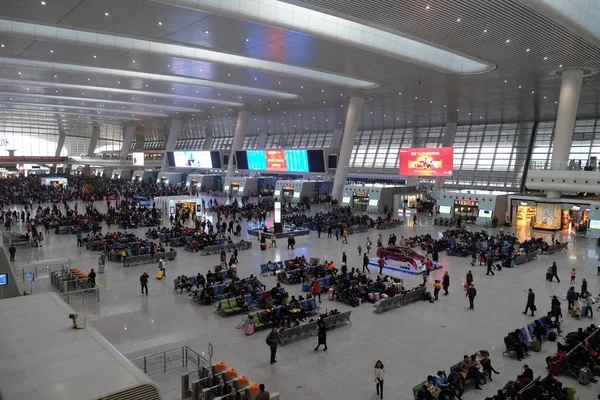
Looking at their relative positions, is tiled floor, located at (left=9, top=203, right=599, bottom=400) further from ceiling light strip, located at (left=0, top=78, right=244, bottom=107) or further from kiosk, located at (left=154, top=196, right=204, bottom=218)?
ceiling light strip, located at (left=0, top=78, right=244, bottom=107)

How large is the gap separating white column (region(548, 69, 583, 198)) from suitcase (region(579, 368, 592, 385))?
20.2 m

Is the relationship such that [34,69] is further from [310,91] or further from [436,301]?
[436,301]

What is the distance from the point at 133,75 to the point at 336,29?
55.8ft

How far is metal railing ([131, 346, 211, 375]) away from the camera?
28.8 feet

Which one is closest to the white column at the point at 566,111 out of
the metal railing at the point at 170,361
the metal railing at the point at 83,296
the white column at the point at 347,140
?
the white column at the point at 347,140

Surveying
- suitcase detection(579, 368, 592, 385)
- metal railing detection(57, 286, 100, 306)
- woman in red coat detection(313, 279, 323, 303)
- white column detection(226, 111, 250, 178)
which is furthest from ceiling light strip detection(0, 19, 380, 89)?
suitcase detection(579, 368, 592, 385)

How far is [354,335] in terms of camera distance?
1099cm

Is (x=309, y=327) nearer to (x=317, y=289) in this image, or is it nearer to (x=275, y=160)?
(x=317, y=289)

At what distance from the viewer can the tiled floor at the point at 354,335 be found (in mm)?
8680

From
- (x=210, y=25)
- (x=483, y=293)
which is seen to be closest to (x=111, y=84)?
(x=210, y=25)

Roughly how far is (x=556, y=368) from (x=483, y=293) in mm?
6264

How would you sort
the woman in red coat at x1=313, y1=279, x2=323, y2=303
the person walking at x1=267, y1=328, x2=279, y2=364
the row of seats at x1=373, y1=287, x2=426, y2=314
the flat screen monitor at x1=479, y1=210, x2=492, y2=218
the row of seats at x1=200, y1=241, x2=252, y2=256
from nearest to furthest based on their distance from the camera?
the person walking at x1=267, y1=328, x2=279, y2=364 < the row of seats at x1=373, y1=287, x2=426, y2=314 < the woman in red coat at x1=313, y1=279, x2=323, y2=303 < the row of seats at x1=200, y1=241, x2=252, y2=256 < the flat screen monitor at x1=479, y1=210, x2=492, y2=218

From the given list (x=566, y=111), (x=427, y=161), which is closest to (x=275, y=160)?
(x=427, y=161)

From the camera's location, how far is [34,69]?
29.0 metres
